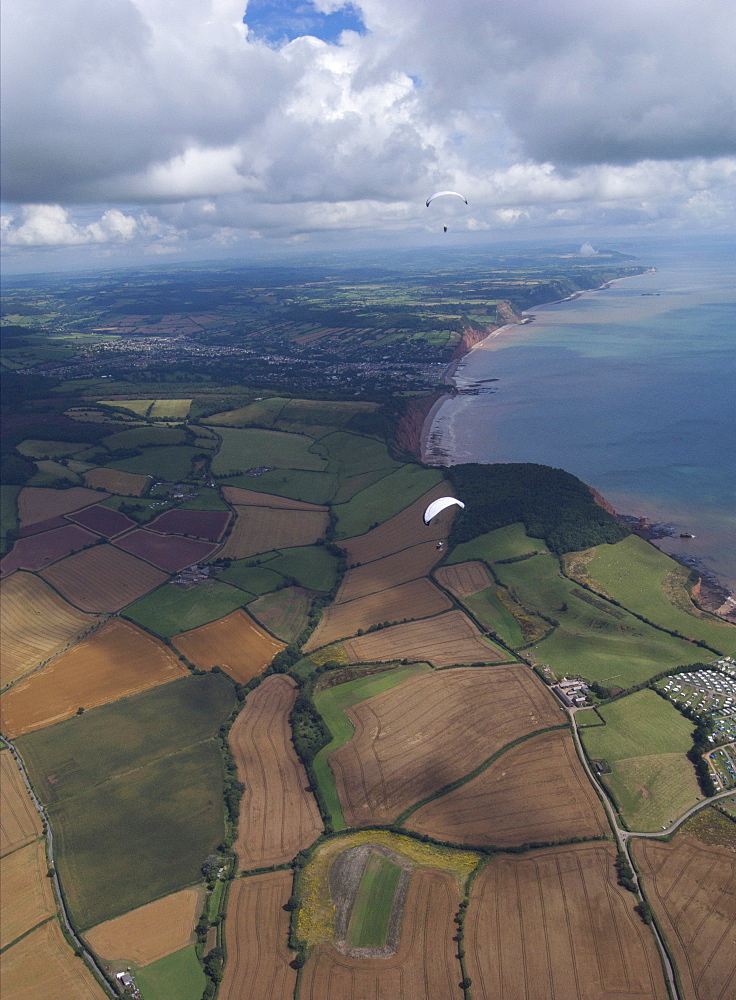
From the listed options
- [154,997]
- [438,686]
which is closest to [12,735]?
[154,997]

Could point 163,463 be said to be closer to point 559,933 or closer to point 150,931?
point 150,931

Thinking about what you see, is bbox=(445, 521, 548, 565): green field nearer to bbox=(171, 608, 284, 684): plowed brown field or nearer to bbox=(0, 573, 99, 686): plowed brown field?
bbox=(171, 608, 284, 684): plowed brown field

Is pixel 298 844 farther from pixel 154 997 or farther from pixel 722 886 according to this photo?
pixel 722 886

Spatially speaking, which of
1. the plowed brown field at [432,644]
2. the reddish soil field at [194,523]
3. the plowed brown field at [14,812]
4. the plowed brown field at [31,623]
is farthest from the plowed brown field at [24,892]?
the reddish soil field at [194,523]

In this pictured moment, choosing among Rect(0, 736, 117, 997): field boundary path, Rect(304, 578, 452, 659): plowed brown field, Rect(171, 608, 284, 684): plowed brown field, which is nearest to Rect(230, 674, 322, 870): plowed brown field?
Rect(171, 608, 284, 684): plowed brown field

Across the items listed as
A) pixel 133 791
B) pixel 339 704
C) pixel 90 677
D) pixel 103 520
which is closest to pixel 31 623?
pixel 90 677
